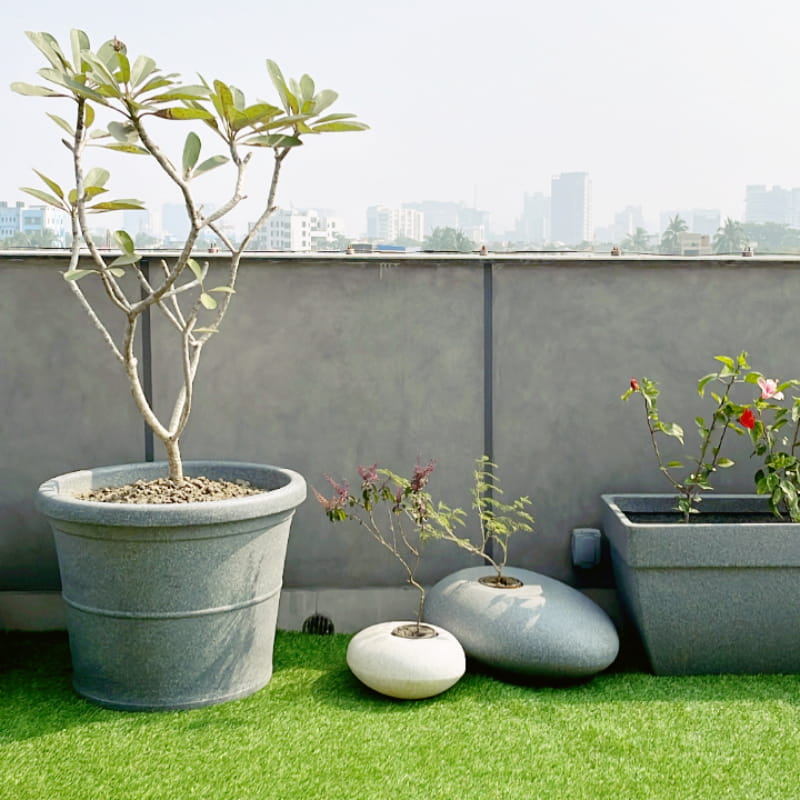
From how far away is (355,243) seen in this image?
313 centimetres

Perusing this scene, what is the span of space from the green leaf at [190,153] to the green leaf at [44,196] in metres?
0.39

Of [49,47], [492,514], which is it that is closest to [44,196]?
[49,47]

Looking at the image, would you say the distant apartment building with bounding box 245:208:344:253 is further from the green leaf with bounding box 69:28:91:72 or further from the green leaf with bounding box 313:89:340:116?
the green leaf with bounding box 69:28:91:72

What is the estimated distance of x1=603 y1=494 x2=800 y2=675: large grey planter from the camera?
2549 mm

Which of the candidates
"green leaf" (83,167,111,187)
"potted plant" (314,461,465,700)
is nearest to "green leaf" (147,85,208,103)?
"green leaf" (83,167,111,187)

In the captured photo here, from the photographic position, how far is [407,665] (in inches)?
93.7

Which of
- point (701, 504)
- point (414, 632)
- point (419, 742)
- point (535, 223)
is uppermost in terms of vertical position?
point (535, 223)

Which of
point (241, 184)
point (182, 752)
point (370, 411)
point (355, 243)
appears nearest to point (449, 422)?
point (370, 411)

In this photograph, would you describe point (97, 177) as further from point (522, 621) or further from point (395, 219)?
point (395, 219)

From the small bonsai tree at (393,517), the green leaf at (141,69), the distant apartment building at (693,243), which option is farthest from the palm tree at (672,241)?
the green leaf at (141,69)

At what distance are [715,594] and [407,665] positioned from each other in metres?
0.92

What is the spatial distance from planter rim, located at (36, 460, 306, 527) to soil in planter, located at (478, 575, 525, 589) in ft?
2.16

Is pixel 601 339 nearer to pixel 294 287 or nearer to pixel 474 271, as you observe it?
pixel 474 271

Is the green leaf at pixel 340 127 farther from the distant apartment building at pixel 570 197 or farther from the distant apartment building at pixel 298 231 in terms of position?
the distant apartment building at pixel 570 197
